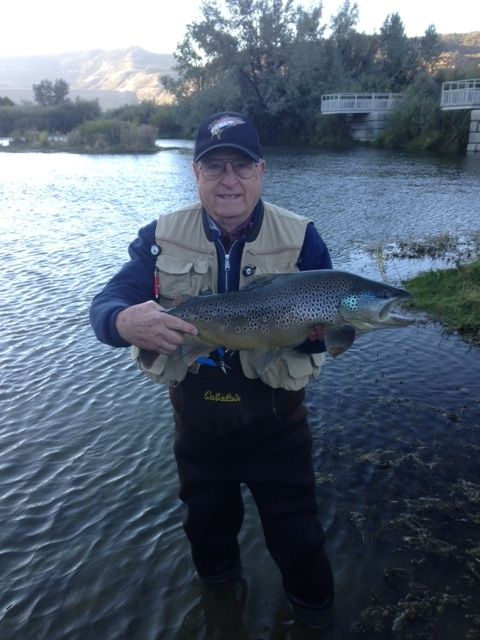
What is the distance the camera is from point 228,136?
2926mm

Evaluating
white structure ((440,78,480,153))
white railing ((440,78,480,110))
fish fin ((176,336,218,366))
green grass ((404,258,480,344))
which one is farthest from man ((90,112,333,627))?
white railing ((440,78,480,110))

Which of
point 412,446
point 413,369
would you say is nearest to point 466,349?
point 413,369

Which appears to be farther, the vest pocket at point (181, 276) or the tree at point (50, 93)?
the tree at point (50, 93)

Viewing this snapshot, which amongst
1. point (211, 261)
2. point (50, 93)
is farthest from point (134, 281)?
point (50, 93)

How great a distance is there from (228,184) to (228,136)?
26 centimetres

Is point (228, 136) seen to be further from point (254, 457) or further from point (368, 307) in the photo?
point (254, 457)

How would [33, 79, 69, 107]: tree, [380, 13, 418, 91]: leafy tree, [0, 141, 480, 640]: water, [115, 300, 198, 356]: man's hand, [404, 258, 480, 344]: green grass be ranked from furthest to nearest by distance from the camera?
[33, 79, 69, 107]: tree
[380, 13, 418, 91]: leafy tree
[404, 258, 480, 344]: green grass
[0, 141, 480, 640]: water
[115, 300, 198, 356]: man's hand

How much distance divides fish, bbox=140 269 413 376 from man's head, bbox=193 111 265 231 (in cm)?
46

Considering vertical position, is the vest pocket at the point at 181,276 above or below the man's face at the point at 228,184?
below

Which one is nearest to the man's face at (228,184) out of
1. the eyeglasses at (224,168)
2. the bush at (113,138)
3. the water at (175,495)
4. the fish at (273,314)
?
the eyeglasses at (224,168)

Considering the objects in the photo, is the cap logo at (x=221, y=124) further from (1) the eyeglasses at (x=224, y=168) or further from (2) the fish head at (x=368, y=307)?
(2) the fish head at (x=368, y=307)

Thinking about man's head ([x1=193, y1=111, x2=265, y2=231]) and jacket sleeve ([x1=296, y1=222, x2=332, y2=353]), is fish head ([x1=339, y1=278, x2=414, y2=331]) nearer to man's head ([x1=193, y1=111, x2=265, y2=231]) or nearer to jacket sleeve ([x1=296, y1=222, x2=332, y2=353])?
jacket sleeve ([x1=296, y1=222, x2=332, y2=353])

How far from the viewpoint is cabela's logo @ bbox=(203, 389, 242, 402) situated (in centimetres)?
307

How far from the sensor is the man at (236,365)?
302 centimetres
